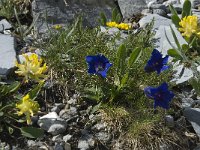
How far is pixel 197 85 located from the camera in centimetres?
340

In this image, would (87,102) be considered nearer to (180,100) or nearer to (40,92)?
(40,92)

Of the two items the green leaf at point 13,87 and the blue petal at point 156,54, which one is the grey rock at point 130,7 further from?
the green leaf at point 13,87

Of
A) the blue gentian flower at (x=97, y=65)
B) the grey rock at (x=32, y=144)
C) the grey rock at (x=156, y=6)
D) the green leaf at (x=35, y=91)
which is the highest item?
the grey rock at (x=156, y=6)

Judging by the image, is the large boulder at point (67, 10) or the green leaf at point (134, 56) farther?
→ the large boulder at point (67, 10)

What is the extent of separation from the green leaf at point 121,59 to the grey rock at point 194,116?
1.74ft

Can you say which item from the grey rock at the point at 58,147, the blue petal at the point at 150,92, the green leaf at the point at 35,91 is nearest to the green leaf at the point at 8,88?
the green leaf at the point at 35,91

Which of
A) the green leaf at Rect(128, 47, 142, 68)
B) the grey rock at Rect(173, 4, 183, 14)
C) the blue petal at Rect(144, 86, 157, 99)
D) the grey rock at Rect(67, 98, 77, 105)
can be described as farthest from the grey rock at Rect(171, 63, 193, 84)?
the grey rock at Rect(173, 4, 183, 14)

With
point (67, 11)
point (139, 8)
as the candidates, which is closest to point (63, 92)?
point (67, 11)

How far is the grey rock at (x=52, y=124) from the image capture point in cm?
311

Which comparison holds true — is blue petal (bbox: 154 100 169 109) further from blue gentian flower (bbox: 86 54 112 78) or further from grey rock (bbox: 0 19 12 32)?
grey rock (bbox: 0 19 12 32)

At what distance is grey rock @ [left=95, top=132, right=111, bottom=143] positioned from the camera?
3143 mm

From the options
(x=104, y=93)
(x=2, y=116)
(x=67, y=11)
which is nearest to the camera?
(x=2, y=116)

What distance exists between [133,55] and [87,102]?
46 cm

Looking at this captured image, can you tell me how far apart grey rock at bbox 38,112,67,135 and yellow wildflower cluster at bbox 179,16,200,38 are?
1211 mm
